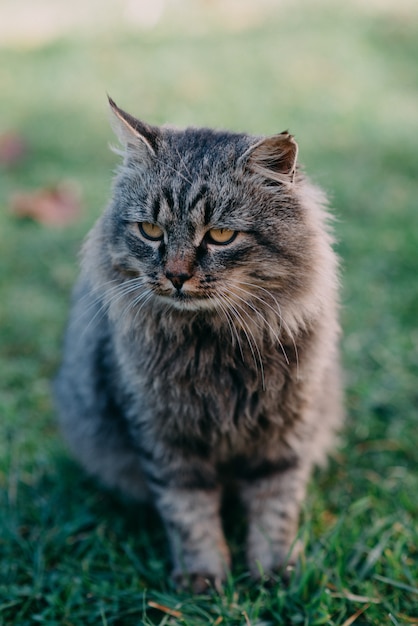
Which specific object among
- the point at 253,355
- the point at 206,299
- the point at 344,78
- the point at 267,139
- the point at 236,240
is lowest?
the point at 253,355

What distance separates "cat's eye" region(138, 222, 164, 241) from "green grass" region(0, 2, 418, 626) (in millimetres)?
1090

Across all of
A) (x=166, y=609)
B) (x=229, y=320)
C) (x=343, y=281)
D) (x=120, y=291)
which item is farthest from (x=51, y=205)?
(x=166, y=609)

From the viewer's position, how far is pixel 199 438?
80.2 inches

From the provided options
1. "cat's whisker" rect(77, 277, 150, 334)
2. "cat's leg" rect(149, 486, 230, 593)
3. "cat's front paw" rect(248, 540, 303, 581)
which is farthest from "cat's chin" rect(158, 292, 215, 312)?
"cat's front paw" rect(248, 540, 303, 581)

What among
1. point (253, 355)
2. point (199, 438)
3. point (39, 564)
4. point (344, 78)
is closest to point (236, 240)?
point (253, 355)

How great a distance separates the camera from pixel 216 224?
1.73 m

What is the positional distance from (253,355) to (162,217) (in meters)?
0.52

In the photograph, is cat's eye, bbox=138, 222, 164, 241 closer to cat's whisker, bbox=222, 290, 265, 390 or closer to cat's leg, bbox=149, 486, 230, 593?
cat's whisker, bbox=222, 290, 265, 390

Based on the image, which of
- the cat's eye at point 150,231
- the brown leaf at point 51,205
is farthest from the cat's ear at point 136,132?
the brown leaf at point 51,205

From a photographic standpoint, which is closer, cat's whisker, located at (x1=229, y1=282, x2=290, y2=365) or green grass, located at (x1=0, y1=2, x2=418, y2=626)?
cat's whisker, located at (x1=229, y1=282, x2=290, y2=365)

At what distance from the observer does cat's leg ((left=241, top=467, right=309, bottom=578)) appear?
6.95ft

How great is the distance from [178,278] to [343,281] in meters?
2.24

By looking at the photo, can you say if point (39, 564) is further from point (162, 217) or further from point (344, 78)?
point (344, 78)

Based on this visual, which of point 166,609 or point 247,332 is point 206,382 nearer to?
point 247,332
